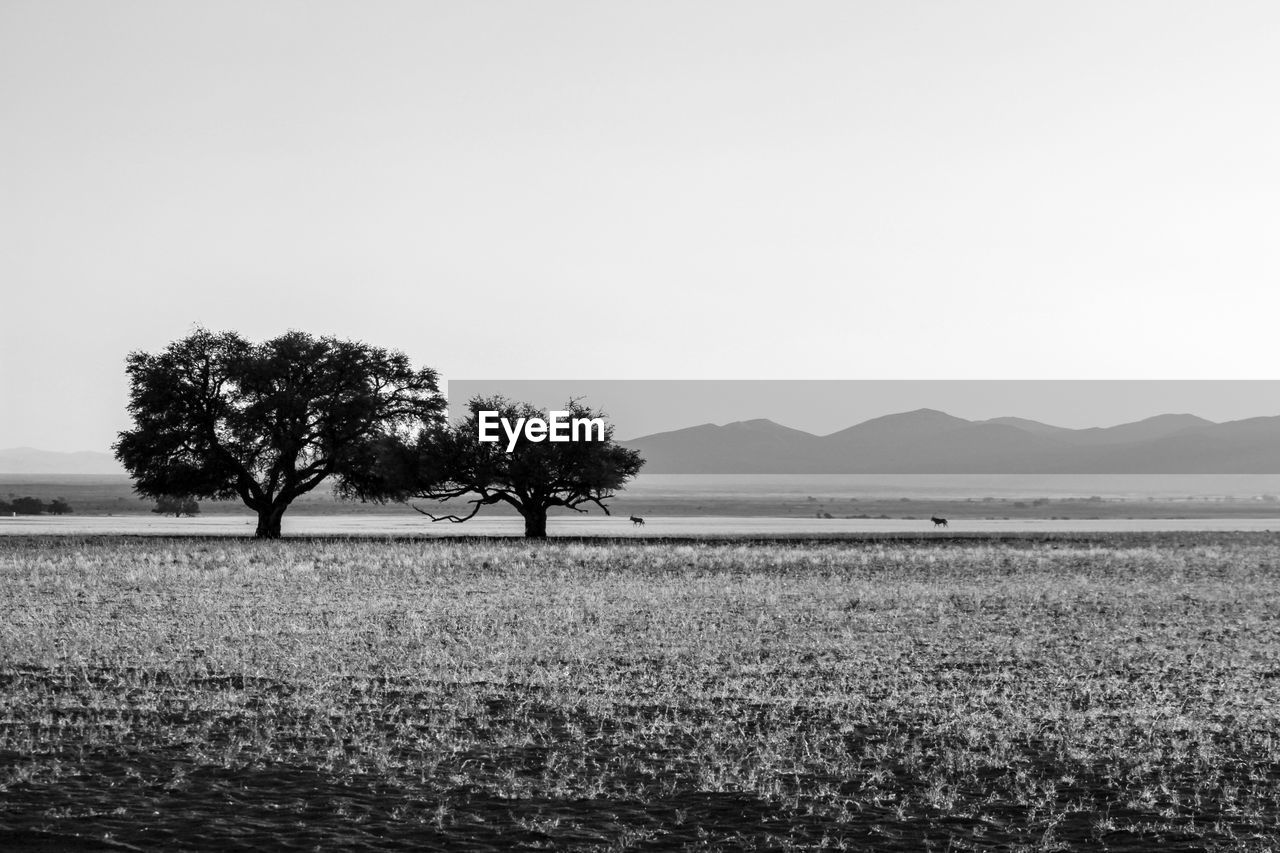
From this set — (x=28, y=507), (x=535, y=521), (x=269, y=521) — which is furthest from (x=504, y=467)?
(x=28, y=507)

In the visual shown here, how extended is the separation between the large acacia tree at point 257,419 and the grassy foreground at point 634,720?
34.6 meters

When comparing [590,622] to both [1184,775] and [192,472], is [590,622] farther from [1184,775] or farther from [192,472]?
[192,472]

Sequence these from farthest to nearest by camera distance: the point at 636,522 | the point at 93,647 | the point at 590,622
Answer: the point at 636,522 → the point at 590,622 → the point at 93,647

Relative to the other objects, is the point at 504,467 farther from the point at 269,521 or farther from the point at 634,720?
the point at 634,720

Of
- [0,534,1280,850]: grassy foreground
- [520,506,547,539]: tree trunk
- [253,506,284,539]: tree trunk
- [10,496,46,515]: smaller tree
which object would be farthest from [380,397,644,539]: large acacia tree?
[10,496,46,515]: smaller tree

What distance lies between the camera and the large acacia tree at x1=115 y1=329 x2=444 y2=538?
6662 centimetres

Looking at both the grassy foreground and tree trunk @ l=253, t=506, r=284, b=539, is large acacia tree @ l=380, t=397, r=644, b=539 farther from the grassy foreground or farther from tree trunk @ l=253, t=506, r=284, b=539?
the grassy foreground

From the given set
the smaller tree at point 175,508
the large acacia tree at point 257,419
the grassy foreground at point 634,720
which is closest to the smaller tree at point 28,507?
the smaller tree at point 175,508

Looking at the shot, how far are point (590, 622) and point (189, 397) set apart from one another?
4682cm

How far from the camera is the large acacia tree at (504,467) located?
6694 centimetres

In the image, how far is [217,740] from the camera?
45.9 ft

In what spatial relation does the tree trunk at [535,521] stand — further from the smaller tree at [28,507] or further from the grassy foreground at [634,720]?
the smaller tree at [28,507]

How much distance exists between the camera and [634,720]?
15.3 m

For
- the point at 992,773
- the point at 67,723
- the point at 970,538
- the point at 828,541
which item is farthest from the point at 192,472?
the point at 992,773
